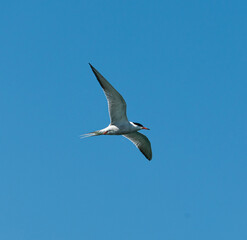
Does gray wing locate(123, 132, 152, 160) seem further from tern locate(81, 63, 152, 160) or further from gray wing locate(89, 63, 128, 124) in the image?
gray wing locate(89, 63, 128, 124)

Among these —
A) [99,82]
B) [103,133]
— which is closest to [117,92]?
[99,82]

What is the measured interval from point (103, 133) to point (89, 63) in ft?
16.4

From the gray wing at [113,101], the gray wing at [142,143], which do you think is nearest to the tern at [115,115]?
the gray wing at [113,101]

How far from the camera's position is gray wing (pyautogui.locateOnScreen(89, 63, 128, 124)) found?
2370 centimetres

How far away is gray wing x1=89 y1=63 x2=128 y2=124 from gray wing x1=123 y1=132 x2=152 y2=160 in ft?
13.7

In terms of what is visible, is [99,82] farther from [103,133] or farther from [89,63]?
[103,133]

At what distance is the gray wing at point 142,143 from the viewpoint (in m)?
30.2

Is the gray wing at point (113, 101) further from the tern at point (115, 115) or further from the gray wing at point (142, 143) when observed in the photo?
the gray wing at point (142, 143)

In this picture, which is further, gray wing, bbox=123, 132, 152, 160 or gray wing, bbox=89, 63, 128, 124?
gray wing, bbox=123, 132, 152, 160

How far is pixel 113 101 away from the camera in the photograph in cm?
2492

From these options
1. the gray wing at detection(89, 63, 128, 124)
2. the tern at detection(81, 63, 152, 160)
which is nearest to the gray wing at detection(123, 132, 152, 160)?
the tern at detection(81, 63, 152, 160)

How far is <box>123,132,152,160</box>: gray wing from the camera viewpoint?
30227 mm

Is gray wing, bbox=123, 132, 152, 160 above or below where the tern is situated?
above

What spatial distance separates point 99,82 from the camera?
23.9m
